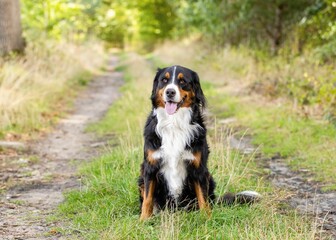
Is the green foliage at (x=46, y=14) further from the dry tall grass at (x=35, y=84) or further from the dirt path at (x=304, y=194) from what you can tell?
the dirt path at (x=304, y=194)

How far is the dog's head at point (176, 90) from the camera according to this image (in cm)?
418

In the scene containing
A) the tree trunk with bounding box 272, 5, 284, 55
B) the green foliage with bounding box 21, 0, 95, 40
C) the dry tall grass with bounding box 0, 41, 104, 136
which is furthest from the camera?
the green foliage with bounding box 21, 0, 95, 40

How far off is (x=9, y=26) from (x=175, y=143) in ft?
30.1

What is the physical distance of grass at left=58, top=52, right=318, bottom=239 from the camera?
374 cm

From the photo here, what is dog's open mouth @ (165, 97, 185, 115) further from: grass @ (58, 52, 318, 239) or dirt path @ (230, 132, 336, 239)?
dirt path @ (230, 132, 336, 239)

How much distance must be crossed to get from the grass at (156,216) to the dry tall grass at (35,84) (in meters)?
3.15

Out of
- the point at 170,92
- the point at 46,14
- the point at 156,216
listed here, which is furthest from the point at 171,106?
the point at 46,14

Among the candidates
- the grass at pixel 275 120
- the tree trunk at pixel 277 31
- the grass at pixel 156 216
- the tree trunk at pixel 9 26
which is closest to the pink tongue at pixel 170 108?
the grass at pixel 156 216

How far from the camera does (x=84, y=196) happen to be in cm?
502

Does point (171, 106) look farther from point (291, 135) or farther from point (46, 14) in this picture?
point (46, 14)

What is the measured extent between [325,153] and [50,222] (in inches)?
146

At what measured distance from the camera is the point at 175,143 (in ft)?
13.9

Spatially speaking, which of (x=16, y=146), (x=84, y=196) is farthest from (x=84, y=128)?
(x=84, y=196)

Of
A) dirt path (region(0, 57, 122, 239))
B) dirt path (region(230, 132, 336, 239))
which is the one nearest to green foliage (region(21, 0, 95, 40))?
dirt path (region(0, 57, 122, 239))
